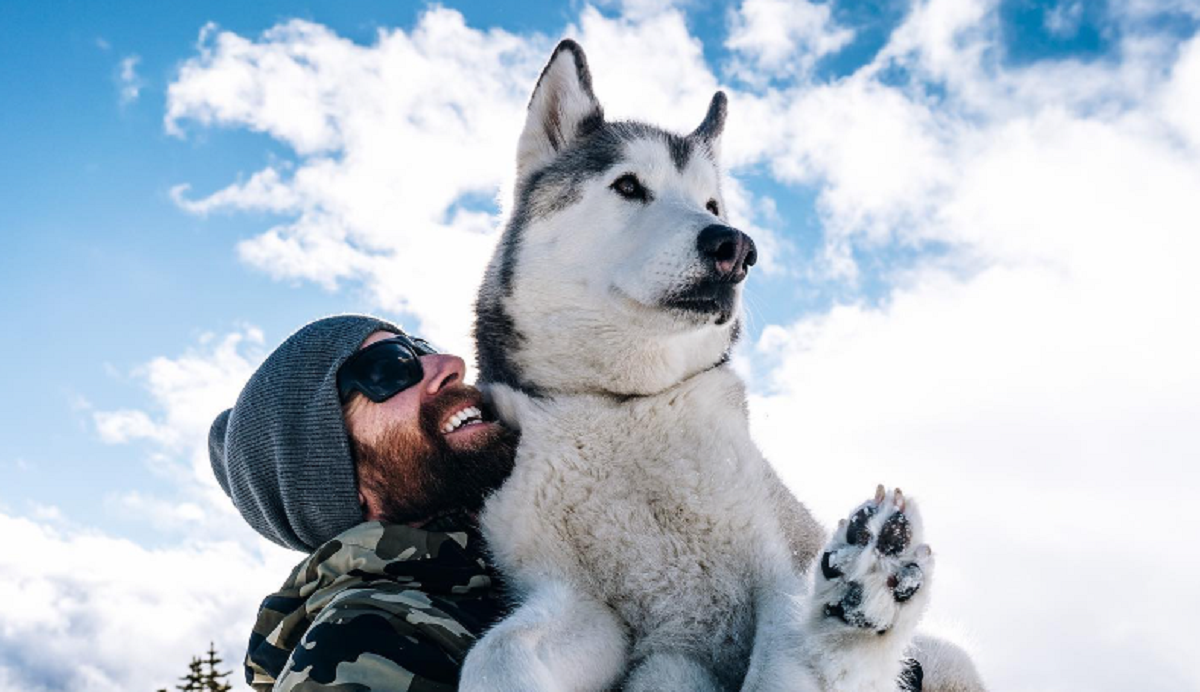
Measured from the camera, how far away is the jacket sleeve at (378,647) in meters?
2.74

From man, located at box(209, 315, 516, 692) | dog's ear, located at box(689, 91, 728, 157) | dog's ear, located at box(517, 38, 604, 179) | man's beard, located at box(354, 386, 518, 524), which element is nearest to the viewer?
man, located at box(209, 315, 516, 692)

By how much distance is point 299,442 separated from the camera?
383 centimetres

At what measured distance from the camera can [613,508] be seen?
3135mm

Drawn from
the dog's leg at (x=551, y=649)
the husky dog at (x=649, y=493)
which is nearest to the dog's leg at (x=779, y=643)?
the husky dog at (x=649, y=493)

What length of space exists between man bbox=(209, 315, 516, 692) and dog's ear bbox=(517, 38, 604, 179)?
3.49 feet

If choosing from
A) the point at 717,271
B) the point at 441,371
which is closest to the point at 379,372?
the point at 441,371

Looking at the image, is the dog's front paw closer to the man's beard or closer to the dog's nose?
the dog's nose

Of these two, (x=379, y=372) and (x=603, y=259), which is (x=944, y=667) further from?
(x=379, y=372)

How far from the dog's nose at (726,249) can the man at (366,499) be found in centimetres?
101

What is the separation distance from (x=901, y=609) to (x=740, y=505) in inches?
27.8

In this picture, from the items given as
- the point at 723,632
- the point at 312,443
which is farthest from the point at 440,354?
the point at 723,632

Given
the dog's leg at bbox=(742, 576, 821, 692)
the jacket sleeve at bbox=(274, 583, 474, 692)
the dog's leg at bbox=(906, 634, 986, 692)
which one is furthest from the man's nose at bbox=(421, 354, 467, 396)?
the dog's leg at bbox=(906, 634, 986, 692)

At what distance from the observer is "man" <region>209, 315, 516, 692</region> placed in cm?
287

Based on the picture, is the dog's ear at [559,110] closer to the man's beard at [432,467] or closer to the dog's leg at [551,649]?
the man's beard at [432,467]
